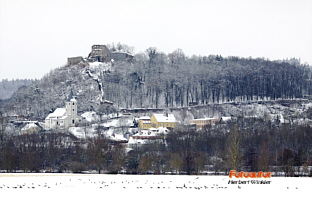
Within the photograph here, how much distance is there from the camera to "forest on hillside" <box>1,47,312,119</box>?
113 m

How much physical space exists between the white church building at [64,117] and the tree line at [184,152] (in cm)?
1265

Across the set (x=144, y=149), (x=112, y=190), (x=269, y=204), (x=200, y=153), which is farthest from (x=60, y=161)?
Answer: (x=269, y=204)

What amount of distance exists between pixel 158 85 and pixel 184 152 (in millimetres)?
50704

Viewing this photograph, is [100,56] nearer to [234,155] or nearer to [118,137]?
[118,137]

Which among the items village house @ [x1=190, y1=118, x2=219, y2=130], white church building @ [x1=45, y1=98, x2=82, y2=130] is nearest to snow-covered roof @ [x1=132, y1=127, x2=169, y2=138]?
village house @ [x1=190, y1=118, x2=219, y2=130]

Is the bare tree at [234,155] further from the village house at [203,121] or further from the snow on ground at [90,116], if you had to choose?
the snow on ground at [90,116]

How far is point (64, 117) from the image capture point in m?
100

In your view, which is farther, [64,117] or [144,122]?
[64,117]

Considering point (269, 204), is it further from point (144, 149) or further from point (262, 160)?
point (144, 149)

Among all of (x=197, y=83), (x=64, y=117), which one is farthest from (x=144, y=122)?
(x=197, y=83)

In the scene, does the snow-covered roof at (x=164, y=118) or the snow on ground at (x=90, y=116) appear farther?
the snow on ground at (x=90, y=116)

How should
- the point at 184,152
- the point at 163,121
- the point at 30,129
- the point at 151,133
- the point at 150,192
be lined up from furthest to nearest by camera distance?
1. the point at 163,121
2. the point at 30,129
3. the point at 151,133
4. the point at 184,152
5. the point at 150,192

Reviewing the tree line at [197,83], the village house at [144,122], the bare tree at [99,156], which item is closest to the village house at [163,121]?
the village house at [144,122]

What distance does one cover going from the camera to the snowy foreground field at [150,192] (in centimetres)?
2988
